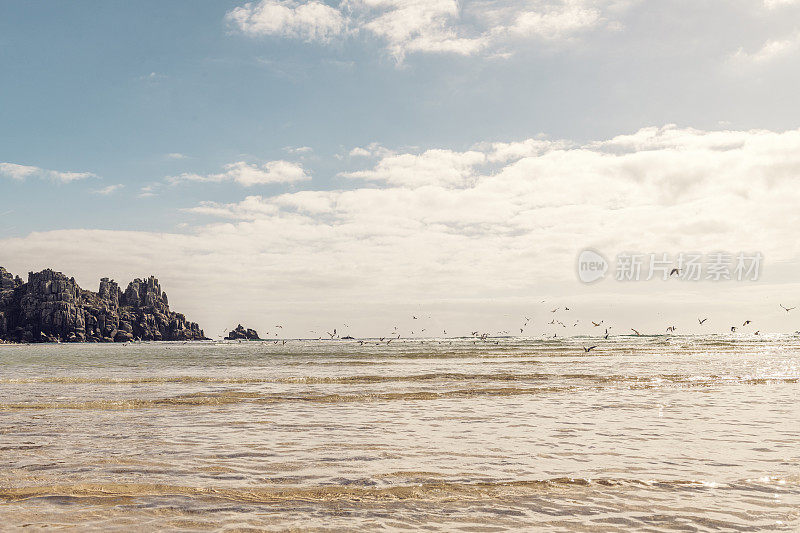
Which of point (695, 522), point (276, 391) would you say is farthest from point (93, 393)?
point (695, 522)

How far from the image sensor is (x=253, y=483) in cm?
1023

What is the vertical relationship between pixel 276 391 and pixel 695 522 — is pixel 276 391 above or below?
below

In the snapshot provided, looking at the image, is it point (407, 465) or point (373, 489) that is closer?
point (373, 489)

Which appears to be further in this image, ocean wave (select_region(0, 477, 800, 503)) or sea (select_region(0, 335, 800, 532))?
ocean wave (select_region(0, 477, 800, 503))

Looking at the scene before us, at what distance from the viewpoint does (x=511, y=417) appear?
59.7 ft

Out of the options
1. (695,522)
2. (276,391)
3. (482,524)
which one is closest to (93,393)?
(276,391)

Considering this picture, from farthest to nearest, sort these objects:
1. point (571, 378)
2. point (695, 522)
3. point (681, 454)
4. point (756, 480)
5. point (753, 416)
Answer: point (571, 378) → point (753, 416) → point (681, 454) → point (756, 480) → point (695, 522)

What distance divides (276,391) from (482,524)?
22.5 m

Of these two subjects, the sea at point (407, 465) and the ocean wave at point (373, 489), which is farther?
the ocean wave at point (373, 489)

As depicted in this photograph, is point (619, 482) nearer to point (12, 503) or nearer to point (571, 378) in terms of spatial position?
point (12, 503)

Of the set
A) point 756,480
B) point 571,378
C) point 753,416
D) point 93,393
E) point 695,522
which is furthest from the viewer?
point 571,378

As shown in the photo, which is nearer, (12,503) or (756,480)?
(12,503)

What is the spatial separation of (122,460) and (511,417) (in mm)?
11735

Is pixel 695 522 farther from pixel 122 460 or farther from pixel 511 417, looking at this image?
pixel 122 460
